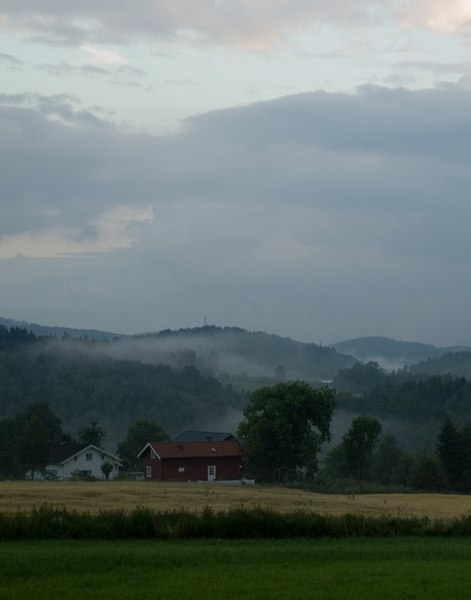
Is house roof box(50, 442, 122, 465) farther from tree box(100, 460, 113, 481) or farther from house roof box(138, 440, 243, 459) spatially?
house roof box(138, 440, 243, 459)

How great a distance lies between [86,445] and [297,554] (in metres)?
85.4

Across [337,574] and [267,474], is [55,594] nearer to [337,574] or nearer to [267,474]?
[337,574]

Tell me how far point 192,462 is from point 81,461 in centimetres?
2189

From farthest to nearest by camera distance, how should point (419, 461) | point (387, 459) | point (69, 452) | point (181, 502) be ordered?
point (387, 459), point (69, 452), point (419, 461), point (181, 502)

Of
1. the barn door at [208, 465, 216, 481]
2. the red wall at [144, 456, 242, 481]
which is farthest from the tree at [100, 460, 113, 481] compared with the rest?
the barn door at [208, 465, 216, 481]

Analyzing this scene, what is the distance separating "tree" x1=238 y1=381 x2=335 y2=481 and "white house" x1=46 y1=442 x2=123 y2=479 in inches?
954

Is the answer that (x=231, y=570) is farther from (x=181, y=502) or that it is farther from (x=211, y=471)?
(x=211, y=471)

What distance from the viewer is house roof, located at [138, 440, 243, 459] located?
87.8 m

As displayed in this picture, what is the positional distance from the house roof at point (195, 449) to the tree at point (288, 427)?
14.0ft

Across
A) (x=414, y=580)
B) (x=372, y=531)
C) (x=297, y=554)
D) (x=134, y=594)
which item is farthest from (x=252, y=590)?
(x=372, y=531)

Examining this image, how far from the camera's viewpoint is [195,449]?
88.8 meters

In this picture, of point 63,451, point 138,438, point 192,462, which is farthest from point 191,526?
point 138,438

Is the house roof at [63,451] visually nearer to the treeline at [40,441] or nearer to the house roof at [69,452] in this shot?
the house roof at [69,452]

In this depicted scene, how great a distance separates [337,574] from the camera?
67.3 ft
